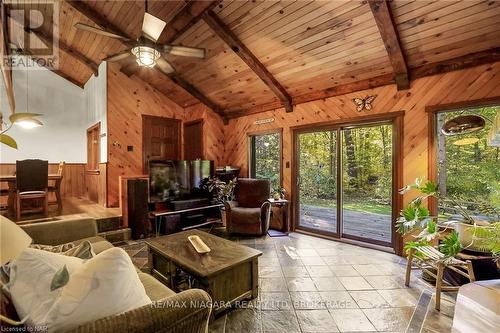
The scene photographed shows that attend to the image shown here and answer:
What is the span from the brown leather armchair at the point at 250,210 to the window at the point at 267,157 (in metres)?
0.46

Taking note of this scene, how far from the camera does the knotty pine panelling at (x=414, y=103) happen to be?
279 centimetres

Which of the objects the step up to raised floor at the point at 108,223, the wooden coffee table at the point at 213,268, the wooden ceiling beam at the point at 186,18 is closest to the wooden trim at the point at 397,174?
the wooden coffee table at the point at 213,268

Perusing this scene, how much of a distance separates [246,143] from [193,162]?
1.25 meters

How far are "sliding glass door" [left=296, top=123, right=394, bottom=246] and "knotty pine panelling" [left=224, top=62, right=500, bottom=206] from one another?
0.23 metres

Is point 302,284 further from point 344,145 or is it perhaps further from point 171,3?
point 171,3

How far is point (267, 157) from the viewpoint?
513 centimetres

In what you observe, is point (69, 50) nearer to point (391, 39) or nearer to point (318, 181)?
point (318, 181)

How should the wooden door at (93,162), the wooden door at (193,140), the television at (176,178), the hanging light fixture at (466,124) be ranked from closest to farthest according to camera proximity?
the hanging light fixture at (466,124)
the television at (176,178)
the wooden door at (93,162)
the wooden door at (193,140)

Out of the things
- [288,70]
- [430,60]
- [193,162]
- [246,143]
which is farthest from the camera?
[246,143]

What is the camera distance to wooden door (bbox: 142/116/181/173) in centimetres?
529

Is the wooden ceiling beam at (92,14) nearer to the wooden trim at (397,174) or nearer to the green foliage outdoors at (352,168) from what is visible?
the green foliage outdoors at (352,168)

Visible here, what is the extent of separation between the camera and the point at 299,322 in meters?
1.95

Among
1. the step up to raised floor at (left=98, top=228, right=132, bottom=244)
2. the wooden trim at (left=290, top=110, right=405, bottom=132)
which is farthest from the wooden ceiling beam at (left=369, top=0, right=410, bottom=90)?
the step up to raised floor at (left=98, top=228, right=132, bottom=244)

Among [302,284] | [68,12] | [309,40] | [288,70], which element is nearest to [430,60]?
[309,40]
